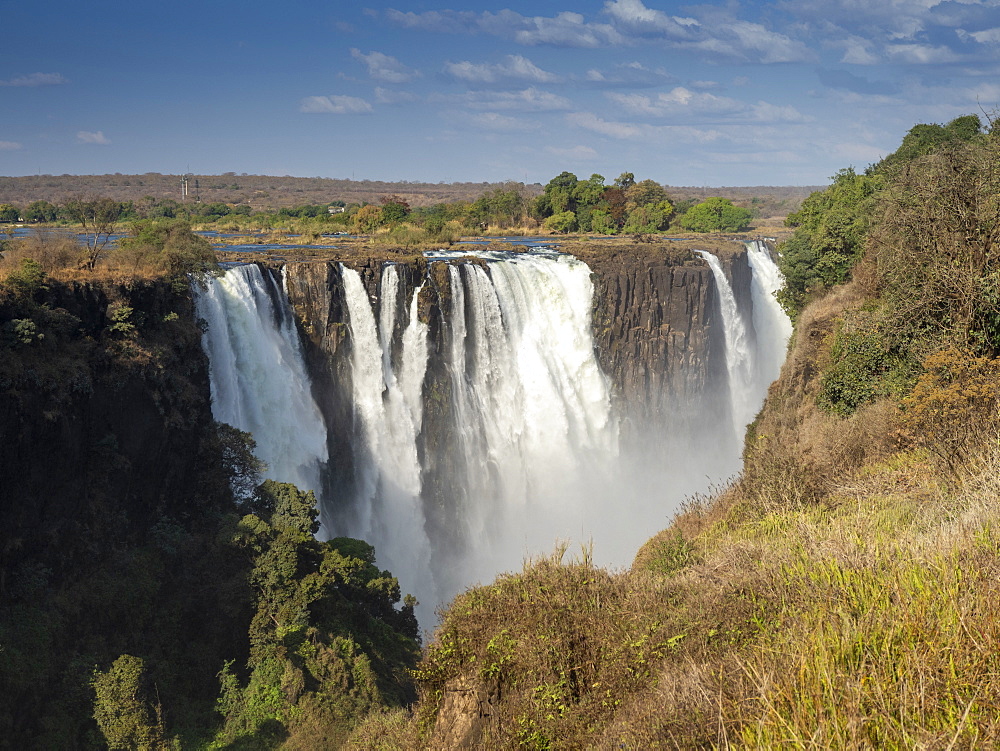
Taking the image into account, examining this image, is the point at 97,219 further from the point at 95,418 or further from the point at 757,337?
the point at 757,337

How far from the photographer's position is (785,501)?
1342 centimetres

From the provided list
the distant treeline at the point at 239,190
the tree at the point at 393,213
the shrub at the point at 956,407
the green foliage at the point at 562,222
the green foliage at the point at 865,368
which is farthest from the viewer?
the distant treeline at the point at 239,190

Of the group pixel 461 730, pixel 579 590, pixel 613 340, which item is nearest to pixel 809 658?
pixel 579 590

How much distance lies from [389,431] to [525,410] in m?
7.56

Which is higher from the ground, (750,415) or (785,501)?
(785,501)

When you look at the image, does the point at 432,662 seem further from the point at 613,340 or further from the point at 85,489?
the point at 613,340

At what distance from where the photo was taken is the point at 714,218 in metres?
67.8

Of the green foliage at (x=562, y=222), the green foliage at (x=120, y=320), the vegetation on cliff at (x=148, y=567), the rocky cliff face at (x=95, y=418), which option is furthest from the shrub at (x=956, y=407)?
the green foliage at (x=562, y=222)

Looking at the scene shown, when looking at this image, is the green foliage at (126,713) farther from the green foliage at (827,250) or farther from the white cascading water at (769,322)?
the white cascading water at (769,322)

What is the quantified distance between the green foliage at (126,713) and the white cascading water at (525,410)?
1469 cm

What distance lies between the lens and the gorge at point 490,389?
27.0m

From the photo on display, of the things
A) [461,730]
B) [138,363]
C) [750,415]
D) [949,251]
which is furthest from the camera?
[750,415]

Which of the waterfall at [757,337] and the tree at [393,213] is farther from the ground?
the tree at [393,213]

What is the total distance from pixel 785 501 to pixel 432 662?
253 inches
